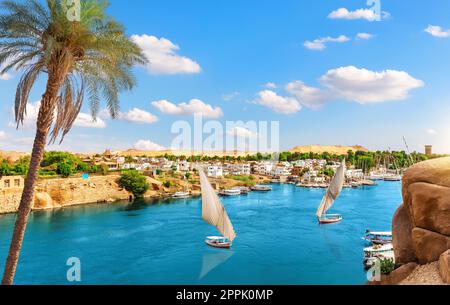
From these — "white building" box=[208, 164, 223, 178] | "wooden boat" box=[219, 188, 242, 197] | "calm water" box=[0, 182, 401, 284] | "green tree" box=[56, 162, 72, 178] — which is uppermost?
"green tree" box=[56, 162, 72, 178]

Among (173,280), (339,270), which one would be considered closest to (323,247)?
(339,270)

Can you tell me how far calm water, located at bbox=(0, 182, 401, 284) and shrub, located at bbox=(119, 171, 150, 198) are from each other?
8.00 meters

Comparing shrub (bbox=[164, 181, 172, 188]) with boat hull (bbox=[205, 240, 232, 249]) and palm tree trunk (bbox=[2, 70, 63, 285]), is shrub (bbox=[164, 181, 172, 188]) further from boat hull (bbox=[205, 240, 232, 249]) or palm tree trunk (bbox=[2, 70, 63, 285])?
palm tree trunk (bbox=[2, 70, 63, 285])

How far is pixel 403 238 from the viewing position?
11.4 m

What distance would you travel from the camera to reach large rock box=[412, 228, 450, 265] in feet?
31.9

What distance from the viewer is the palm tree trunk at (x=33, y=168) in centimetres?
921

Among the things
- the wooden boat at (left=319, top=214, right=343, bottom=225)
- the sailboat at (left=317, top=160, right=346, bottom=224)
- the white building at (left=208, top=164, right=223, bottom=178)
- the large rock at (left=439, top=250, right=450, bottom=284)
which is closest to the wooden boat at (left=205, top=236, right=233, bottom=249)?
the sailboat at (left=317, top=160, right=346, bottom=224)

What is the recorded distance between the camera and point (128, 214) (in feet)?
141

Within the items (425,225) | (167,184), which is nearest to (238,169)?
(167,184)

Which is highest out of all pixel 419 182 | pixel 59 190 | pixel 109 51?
pixel 109 51

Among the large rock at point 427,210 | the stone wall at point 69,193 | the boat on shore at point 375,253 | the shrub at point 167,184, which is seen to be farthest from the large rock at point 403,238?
the shrub at point 167,184
